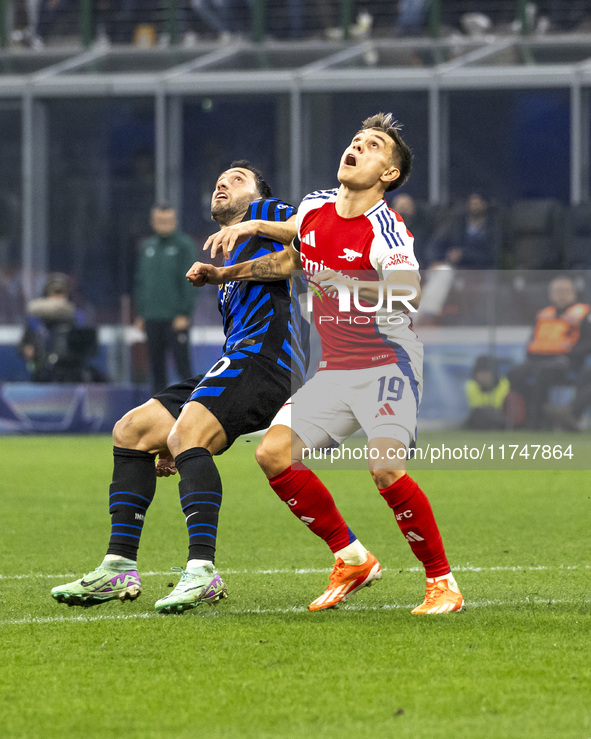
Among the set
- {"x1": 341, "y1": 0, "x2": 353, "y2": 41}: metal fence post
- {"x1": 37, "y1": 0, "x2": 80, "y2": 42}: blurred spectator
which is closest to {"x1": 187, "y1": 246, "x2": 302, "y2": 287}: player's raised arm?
{"x1": 341, "y1": 0, "x2": 353, "y2": 41}: metal fence post

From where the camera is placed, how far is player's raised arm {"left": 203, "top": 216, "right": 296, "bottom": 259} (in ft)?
15.7

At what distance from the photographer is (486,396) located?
13477 mm

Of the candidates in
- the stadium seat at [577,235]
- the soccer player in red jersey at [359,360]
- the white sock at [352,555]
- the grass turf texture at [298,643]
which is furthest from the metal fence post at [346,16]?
the white sock at [352,555]

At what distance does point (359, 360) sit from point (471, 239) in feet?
33.5

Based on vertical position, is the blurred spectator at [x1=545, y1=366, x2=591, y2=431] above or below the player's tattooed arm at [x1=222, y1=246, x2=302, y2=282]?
below

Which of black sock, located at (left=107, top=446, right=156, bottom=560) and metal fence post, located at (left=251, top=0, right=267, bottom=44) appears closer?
black sock, located at (left=107, top=446, right=156, bottom=560)

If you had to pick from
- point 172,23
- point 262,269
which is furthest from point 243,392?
point 172,23

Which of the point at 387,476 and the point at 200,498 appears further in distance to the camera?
the point at 200,498

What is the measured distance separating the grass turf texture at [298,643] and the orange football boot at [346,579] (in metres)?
0.07

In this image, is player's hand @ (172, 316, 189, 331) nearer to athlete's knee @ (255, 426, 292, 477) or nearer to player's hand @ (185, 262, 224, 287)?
player's hand @ (185, 262, 224, 287)

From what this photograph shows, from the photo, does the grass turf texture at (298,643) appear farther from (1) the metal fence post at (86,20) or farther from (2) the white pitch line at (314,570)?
(1) the metal fence post at (86,20)

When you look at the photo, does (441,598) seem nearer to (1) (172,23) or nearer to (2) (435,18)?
(2) (435,18)

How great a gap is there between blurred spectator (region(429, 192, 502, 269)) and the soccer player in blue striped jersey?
963 cm

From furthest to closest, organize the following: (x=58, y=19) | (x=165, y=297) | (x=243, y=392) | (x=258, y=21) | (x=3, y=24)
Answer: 1. (x=58, y=19)
2. (x=3, y=24)
3. (x=258, y=21)
4. (x=165, y=297)
5. (x=243, y=392)
